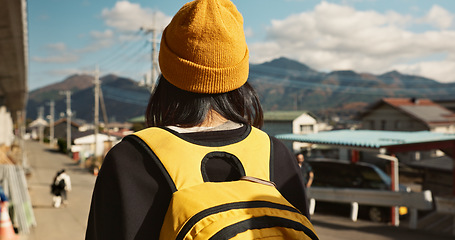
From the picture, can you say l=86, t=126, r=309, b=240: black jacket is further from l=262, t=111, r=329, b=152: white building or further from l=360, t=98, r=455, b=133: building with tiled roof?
l=360, t=98, r=455, b=133: building with tiled roof

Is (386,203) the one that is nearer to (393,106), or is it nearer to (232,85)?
(232,85)

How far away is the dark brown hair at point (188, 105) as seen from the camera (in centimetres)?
130

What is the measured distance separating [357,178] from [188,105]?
11869 mm

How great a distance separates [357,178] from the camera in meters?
12.0

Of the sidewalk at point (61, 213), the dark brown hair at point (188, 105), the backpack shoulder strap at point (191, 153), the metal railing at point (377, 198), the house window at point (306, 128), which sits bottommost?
the sidewalk at point (61, 213)

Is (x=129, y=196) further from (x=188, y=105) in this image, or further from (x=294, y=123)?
(x=294, y=123)

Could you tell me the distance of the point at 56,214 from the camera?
1327 centimetres

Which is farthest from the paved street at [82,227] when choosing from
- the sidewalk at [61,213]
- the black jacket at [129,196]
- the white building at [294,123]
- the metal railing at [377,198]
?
the black jacket at [129,196]

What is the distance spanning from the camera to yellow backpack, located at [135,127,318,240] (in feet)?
3.16

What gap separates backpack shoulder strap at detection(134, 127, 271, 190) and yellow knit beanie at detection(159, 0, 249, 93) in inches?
8.9

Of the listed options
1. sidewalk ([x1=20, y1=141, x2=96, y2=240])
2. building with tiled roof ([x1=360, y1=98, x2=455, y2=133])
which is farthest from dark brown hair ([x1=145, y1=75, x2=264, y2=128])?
building with tiled roof ([x1=360, y1=98, x2=455, y2=133])

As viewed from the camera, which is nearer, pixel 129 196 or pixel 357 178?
pixel 129 196

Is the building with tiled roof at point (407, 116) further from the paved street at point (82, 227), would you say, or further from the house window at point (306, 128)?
the paved street at point (82, 227)

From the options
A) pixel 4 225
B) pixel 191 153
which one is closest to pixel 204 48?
pixel 191 153
